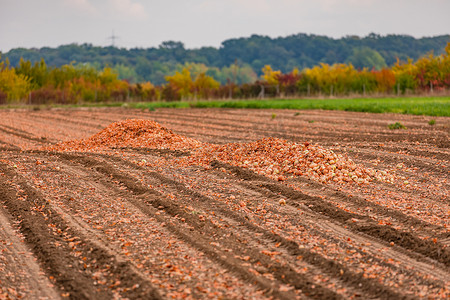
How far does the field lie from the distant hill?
4992 inches

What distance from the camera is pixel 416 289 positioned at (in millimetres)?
5238

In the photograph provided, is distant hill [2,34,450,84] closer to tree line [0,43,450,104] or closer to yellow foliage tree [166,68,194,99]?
yellow foliage tree [166,68,194,99]

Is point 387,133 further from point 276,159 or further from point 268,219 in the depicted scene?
point 268,219

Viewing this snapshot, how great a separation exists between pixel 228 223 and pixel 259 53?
153501mm

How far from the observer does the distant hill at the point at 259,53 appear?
144 m

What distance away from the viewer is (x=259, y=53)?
517 ft

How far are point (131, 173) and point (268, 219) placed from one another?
3.60m

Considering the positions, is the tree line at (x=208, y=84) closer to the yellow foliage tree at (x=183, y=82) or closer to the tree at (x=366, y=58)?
the yellow foliage tree at (x=183, y=82)

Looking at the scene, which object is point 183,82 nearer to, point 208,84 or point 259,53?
point 208,84

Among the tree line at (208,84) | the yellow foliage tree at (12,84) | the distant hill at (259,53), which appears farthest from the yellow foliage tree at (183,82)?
the distant hill at (259,53)

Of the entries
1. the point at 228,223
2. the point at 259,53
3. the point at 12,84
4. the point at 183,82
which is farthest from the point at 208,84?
the point at 259,53

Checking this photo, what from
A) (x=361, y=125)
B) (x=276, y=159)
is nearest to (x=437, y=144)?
(x=276, y=159)

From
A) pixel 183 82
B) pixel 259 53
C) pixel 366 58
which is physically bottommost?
pixel 183 82

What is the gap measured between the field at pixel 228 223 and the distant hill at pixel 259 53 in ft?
416
